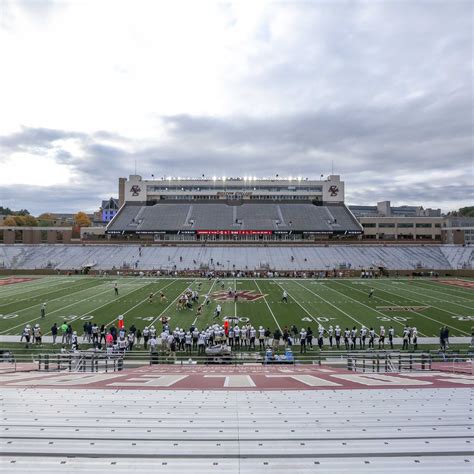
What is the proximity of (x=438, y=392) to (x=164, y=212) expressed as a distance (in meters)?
68.8

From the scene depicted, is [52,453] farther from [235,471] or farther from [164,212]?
[164,212]

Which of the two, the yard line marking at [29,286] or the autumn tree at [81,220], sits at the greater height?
the autumn tree at [81,220]

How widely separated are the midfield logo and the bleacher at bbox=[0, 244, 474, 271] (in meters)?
16.7

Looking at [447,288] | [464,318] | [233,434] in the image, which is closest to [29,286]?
[464,318]

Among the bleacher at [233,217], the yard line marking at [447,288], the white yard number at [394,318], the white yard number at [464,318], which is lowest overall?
the white yard number at [394,318]

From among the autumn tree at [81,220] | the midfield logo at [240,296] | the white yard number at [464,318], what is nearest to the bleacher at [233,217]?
the midfield logo at [240,296]

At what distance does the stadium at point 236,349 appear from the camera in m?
4.38

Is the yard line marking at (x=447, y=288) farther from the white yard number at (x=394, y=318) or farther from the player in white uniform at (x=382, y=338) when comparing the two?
the player in white uniform at (x=382, y=338)

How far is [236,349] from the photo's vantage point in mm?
19094

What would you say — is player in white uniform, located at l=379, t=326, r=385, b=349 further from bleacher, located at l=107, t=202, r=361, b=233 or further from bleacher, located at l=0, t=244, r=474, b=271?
bleacher, located at l=107, t=202, r=361, b=233

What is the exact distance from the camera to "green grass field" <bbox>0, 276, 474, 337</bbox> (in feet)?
78.1

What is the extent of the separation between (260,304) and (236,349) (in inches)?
418

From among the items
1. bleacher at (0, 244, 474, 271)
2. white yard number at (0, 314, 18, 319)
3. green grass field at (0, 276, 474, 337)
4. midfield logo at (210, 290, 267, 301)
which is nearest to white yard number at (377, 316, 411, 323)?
green grass field at (0, 276, 474, 337)

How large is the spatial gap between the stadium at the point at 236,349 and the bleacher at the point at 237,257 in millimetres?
332
